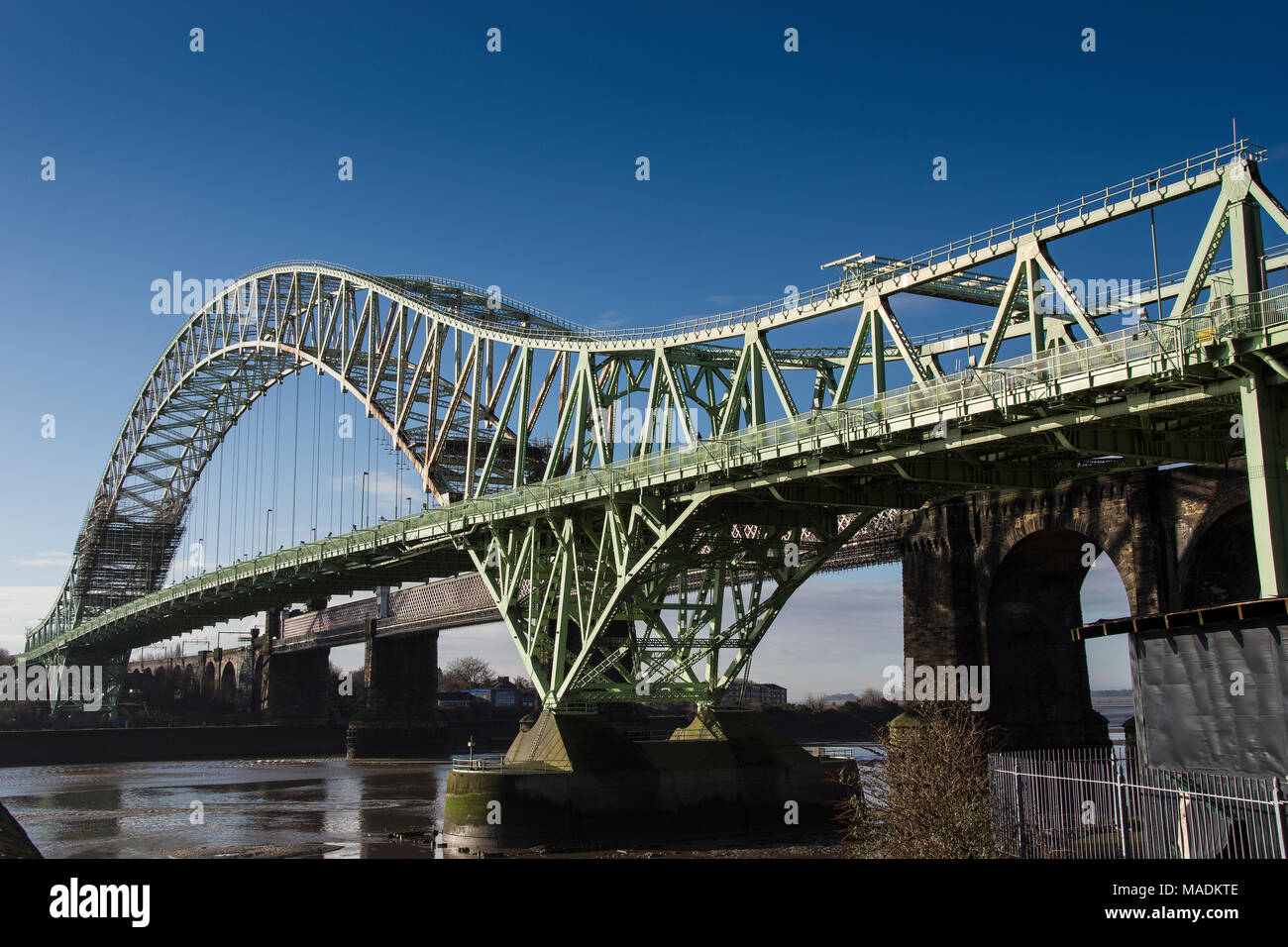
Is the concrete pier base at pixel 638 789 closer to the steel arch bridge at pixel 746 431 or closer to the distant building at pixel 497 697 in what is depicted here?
the steel arch bridge at pixel 746 431

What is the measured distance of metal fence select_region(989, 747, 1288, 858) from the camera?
18453mm

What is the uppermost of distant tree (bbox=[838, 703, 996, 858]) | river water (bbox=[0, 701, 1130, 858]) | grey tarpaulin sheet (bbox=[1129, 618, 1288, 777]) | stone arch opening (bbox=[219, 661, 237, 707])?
stone arch opening (bbox=[219, 661, 237, 707])

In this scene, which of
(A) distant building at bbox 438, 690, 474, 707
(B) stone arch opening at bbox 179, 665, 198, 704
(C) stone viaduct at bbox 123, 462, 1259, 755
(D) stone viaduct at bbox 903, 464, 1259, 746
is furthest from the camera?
(B) stone arch opening at bbox 179, 665, 198, 704

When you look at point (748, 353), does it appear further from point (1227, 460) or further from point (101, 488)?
point (101, 488)

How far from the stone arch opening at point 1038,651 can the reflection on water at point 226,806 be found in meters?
24.0

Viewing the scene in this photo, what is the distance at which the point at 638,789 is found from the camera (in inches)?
1725

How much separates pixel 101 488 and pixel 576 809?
10087 cm

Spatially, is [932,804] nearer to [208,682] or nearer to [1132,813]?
[1132,813]

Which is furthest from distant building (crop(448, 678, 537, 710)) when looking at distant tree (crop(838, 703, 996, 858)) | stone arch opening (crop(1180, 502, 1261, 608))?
distant tree (crop(838, 703, 996, 858))

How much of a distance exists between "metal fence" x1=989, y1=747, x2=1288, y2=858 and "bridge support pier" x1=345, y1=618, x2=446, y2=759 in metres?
82.2

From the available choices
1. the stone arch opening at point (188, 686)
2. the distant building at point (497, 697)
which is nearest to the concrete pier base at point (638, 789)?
the distant building at point (497, 697)

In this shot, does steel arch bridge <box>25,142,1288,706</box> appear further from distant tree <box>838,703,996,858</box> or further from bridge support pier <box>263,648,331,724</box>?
bridge support pier <box>263,648,331,724</box>
